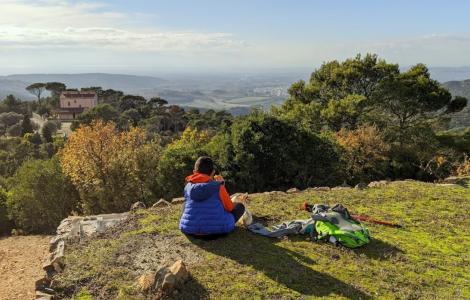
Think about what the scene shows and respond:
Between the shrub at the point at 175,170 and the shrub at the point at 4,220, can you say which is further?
the shrub at the point at 4,220

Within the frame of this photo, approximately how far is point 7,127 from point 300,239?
193ft

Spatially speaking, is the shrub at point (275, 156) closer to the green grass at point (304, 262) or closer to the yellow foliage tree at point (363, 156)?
the yellow foliage tree at point (363, 156)

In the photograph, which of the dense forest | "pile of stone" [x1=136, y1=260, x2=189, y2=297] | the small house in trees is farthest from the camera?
the small house in trees

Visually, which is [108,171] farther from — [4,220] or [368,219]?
[368,219]

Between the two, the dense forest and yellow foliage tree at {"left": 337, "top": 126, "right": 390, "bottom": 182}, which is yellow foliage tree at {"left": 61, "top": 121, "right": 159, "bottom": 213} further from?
yellow foliage tree at {"left": 337, "top": 126, "right": 390, "bottom": 182}

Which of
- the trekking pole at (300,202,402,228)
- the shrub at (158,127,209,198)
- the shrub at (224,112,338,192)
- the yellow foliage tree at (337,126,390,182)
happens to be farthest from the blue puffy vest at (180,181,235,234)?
the yellow foliage tree at (337,126,390,182)

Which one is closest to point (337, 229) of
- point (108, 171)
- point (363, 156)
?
point (108, 171)

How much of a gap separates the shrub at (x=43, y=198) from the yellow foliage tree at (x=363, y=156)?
998 cm

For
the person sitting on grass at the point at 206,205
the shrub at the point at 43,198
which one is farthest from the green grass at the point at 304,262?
the shrub at the point at 43,198

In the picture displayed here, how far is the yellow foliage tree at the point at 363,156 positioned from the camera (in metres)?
15.1

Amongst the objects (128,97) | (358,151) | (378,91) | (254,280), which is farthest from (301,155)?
(128,97)

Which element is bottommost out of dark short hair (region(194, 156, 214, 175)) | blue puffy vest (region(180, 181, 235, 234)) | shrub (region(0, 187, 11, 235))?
shrub (region(0, 187, 11, 235))

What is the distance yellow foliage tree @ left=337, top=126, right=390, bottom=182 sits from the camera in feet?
49.6

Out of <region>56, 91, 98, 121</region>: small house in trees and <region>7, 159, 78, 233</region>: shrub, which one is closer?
<region>7, 159, 78, 233</region>: shrub
